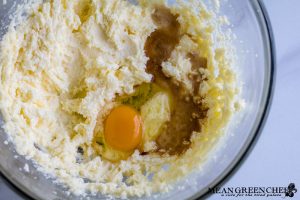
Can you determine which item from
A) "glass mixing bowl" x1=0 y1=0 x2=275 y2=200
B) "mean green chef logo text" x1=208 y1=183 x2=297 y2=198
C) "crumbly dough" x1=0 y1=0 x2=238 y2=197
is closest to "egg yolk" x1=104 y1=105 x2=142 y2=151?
"crumbly dough" x1=0 y1=0 x2=238 y2=197

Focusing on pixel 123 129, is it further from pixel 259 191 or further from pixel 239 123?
pixel 259 191

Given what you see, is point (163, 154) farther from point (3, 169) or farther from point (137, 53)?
point (3, 169)

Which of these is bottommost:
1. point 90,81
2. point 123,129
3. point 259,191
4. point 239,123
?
point 259,191

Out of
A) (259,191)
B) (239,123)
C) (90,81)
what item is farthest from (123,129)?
(259,191)

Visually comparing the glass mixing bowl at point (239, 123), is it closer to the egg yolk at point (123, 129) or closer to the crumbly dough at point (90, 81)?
the crumbly dough at point (90, 81)

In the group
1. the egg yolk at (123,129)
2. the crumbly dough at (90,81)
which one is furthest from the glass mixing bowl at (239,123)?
the egg yolk at (123,129)
